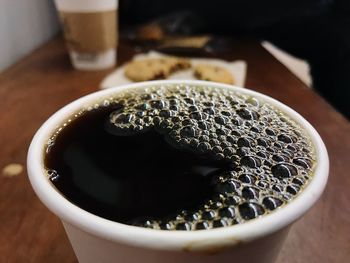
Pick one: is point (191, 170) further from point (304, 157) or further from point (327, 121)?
point (327, 121)

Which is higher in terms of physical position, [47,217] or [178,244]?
[178,244]

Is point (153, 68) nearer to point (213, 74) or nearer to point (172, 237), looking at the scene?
point (213, 74)

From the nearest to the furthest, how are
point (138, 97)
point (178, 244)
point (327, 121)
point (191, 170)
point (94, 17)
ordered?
point (178, 244) → point (191, 170) → point (138, 97) → point (327, 121) → point (94, 17)

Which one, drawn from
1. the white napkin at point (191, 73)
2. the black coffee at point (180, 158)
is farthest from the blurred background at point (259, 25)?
the black coffee at point (180, 158)

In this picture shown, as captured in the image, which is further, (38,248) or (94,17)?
(94,17)

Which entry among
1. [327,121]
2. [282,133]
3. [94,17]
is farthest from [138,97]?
[94,17]

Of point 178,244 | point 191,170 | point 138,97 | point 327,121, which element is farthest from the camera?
point 327,121

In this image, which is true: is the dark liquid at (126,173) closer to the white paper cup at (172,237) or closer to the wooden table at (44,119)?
the white paper cup at (172,237)
